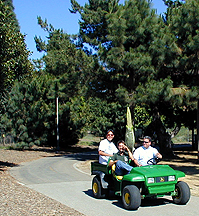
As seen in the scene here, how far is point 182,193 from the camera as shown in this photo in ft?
26.2

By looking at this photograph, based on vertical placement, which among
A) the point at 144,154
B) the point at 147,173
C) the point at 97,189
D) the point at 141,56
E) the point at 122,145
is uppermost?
the point at 141,56

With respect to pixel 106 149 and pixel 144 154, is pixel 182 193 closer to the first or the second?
pixel 144 154

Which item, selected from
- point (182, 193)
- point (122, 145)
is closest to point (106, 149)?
point (122, 145)

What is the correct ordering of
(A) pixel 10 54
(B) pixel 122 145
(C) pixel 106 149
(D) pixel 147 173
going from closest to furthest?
(D) pixel 147 173, (B) pixel 122 145, (C) pixel 106 149, (A) pixel 10 54

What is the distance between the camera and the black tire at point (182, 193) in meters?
7.97

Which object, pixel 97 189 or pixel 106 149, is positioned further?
pixel 106 149

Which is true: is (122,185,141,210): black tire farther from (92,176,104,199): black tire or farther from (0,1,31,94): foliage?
(0,1,31,94): foliage

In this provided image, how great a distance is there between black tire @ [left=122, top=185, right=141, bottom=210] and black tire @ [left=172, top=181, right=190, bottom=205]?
44.4 inches

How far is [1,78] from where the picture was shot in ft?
45.3

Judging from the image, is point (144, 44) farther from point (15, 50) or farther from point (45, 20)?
point (45, 20)

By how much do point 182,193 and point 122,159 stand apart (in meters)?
1.72

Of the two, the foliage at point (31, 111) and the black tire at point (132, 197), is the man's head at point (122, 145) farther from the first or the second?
the foliage at point (31, 111)

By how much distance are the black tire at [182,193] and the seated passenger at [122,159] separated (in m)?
1.19

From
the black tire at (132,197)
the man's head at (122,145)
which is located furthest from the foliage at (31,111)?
the black tire at (132,197)
